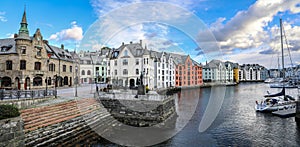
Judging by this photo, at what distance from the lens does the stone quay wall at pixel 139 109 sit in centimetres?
2252

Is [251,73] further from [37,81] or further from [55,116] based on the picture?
[55,116]

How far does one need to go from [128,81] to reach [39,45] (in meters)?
23.5

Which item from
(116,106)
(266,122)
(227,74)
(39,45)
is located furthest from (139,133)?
(227,74)

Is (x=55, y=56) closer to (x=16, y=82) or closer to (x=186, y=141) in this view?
(x=16, y=82)

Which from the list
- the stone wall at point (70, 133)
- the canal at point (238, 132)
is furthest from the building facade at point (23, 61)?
the canal at point (238, 132)

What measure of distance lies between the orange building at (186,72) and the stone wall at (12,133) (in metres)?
65.1

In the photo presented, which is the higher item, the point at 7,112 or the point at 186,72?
the point at 186,72

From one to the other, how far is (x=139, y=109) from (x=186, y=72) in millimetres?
58110

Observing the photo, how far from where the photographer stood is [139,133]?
18.2 metres

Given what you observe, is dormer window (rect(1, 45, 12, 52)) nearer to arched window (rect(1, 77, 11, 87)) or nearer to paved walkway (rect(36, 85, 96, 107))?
arched window (rect(1, 77, 11, 87))

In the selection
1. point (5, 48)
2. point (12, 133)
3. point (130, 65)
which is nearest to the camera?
point (12, 133)

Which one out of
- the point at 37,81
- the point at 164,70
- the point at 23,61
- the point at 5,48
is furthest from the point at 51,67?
the point at 164,70

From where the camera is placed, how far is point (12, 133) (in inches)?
470

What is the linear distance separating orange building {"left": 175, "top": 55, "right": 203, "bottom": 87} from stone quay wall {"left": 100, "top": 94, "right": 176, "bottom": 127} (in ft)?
165
